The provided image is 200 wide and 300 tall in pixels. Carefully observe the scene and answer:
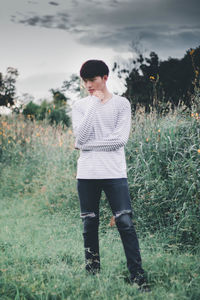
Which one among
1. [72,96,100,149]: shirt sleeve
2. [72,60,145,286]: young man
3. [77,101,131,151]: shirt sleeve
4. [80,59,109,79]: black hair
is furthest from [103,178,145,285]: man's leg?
[80,59,109,79]: black hair

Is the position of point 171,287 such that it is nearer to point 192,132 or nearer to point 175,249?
point 175,249

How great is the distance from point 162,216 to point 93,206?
147 cm

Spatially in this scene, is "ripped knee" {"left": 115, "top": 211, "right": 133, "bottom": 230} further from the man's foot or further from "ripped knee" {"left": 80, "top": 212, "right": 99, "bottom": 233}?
the man's foot

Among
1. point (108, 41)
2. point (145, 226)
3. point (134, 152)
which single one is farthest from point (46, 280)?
point (108, 41)

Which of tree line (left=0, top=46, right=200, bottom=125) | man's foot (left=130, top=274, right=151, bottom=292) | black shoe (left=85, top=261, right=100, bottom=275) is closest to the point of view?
man's foot (left=130, top=274, right=151, bottom=292)

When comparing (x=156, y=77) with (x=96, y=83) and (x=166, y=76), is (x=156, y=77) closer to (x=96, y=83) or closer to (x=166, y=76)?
(x=166, y=76)

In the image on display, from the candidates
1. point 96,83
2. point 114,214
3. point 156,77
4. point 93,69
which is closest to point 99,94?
point 96,83

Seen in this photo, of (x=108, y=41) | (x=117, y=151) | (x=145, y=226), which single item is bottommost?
(x=145, y=226)

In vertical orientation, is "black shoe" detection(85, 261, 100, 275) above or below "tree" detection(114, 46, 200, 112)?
below

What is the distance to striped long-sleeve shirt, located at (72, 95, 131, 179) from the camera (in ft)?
7.68

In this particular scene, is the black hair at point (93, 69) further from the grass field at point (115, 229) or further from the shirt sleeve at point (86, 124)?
the grass field at point (115, 229)

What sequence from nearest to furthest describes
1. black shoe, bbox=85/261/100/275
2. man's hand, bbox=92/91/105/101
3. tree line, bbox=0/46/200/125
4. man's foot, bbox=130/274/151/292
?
man's foot, bbox=130/274/151/292, man's hand, bbox=92/91/105/101, black shoe, bbox=85/261/100/275, tree line, bbox=0/46/200/125

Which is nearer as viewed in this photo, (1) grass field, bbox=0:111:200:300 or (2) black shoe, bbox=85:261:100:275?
(1) grass field, bbox=0:111:200:300

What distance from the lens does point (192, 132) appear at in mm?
3863
